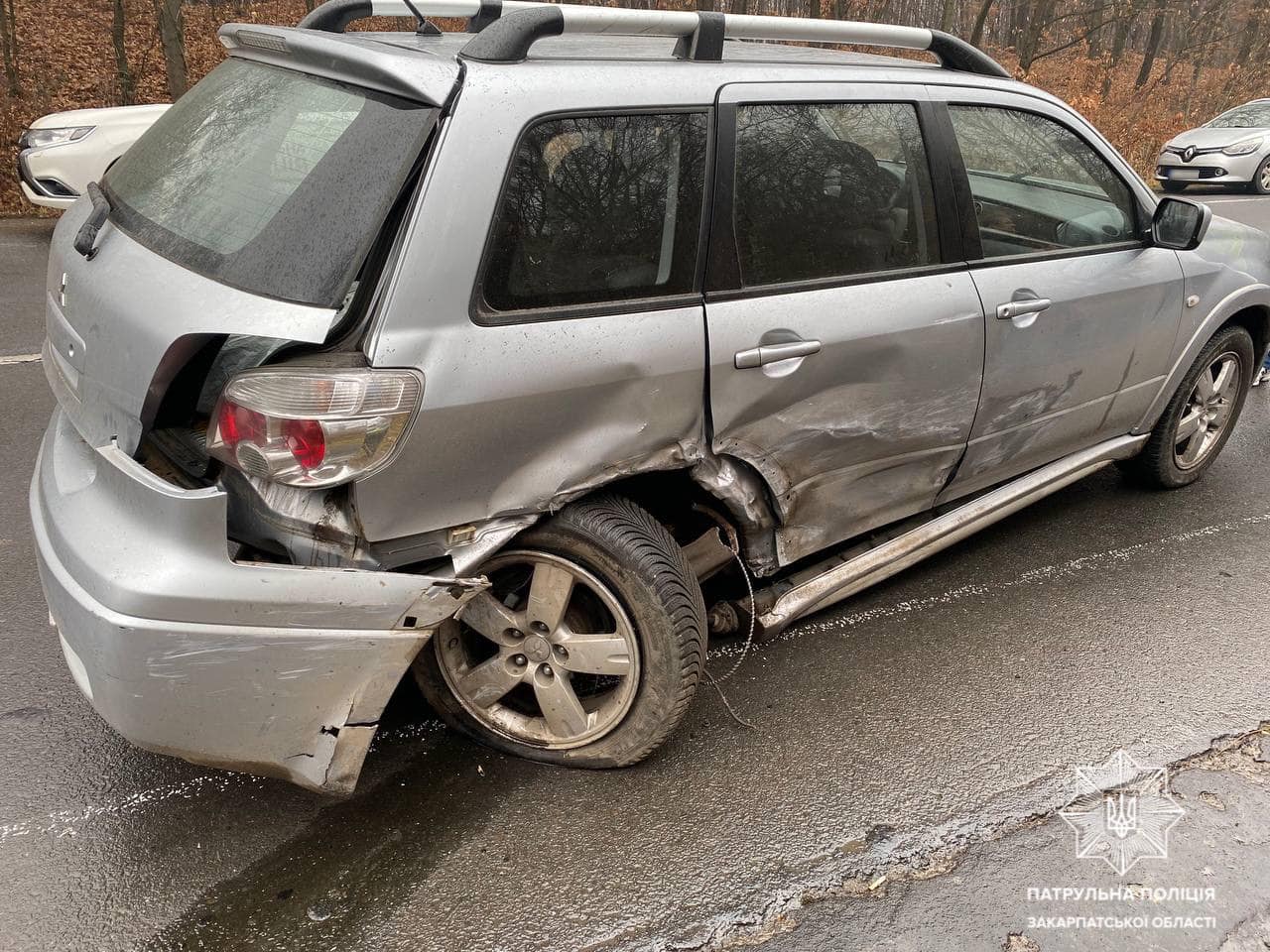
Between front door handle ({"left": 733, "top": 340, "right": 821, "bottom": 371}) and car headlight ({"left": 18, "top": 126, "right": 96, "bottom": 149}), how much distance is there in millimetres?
7360

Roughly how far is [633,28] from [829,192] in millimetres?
761

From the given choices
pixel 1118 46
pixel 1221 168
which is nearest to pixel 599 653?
pixel 1221 168

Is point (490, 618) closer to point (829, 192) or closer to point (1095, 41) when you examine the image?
point (829, 192)

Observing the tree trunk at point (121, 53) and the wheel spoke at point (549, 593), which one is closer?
the wheel spoke at point (549, 593)

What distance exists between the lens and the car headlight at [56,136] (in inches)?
309

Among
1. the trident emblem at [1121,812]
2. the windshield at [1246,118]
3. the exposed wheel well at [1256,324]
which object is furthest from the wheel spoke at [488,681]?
the windshield at [1246,118]

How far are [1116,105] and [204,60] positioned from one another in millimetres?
17570

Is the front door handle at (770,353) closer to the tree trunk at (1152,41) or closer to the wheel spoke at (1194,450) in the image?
the wheel spoke at (1194,450)

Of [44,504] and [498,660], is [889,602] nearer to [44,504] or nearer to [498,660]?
[498,660]

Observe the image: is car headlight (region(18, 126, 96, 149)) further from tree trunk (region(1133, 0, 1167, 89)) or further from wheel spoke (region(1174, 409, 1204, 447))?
tree trunk (region(1133, 0, 1167, 89))

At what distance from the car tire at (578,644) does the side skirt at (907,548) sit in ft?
1.53

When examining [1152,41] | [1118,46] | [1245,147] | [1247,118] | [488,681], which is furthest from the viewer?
[1118,46]

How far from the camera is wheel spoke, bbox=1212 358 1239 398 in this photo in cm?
449

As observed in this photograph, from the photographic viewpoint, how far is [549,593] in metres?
2.56
